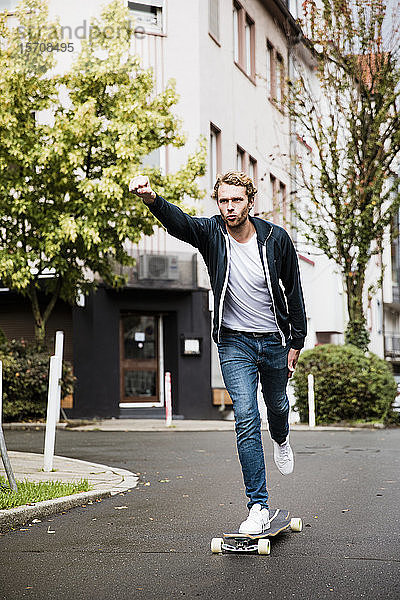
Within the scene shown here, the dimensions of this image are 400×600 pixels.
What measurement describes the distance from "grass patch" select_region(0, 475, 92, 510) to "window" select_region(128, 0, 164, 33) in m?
18.6

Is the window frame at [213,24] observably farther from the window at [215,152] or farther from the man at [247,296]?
the man at [247,296]

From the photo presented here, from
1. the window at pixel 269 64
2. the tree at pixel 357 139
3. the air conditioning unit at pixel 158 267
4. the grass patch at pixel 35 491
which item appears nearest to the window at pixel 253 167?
the window at pixel 269 64

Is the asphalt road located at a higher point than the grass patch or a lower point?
lower

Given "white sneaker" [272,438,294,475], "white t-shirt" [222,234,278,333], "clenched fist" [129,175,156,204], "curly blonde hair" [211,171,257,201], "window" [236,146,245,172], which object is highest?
"window" [236,146,245,172]

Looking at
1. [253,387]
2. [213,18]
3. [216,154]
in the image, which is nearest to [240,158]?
[216,154]

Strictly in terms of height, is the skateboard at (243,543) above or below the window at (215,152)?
below

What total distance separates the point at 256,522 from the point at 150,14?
70.3 feet

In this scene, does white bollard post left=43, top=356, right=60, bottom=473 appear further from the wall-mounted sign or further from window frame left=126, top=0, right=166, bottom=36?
window frame left=126, top=0, right=166, bottom=36

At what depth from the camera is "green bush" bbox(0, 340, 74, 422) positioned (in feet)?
59.8

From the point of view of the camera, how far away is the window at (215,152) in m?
26.2

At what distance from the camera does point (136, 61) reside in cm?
1902

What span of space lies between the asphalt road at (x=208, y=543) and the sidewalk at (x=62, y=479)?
0.36ft

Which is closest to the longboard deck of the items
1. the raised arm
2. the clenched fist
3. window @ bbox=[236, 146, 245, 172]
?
the raised arm

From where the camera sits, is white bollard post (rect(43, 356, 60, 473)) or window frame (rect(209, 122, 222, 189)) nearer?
white bollard post (rect(43, 356, 60, 473))
